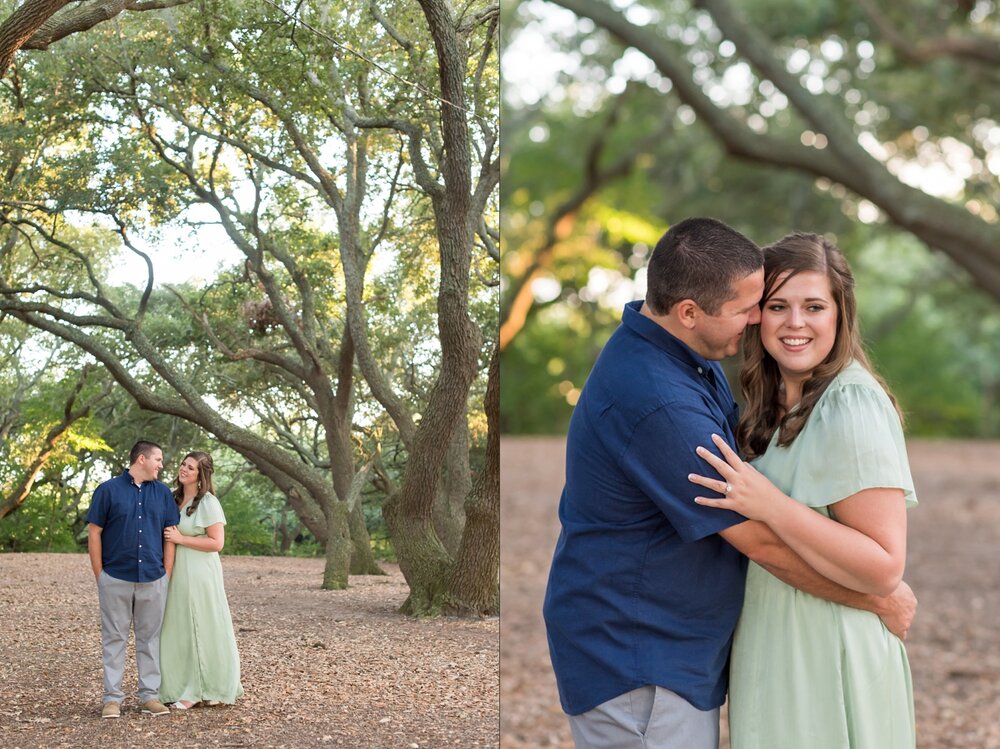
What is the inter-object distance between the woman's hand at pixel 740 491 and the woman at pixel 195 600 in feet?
3.69

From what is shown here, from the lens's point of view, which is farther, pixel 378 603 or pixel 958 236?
pixel 958 236

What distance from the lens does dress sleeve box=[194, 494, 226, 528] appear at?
259cm

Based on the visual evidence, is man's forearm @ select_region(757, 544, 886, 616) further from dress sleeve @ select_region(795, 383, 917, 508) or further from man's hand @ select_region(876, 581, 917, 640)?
dress sleeve @ select_region(795, 383, 917, 508)

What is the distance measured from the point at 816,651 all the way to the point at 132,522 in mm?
1455

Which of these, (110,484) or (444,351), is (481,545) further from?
(110,484)

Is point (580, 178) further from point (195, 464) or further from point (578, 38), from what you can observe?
point (195, 464)

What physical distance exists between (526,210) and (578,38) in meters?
2.49

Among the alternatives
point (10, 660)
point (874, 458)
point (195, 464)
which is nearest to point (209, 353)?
point (195, 464)

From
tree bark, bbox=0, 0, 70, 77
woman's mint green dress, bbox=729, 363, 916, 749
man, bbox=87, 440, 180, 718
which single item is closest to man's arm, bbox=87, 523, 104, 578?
man, bbox=87, 440, 180, 718

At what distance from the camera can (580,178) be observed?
A: 14836mm

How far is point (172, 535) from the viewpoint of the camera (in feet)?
8.38

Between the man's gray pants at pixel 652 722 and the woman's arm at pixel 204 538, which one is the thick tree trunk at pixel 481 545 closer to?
the woman's arm at pixel 204 538

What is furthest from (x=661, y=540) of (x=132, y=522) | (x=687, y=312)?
(x=132, y=522)

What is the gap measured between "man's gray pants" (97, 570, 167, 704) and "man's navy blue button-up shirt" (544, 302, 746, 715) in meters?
0.89
